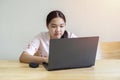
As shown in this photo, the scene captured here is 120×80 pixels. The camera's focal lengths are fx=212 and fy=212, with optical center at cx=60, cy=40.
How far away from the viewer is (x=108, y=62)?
6.12 ft

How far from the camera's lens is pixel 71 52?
1.53 metres

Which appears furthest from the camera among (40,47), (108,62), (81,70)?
(40,47)

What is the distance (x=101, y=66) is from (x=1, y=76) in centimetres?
80

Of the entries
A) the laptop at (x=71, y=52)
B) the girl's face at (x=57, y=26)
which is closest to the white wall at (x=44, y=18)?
the girl's face at (x=57, y=26)

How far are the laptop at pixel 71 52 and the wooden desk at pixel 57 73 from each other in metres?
0.05

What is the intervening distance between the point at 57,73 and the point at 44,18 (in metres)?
1.28

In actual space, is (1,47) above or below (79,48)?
below

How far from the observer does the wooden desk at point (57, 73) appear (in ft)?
4.83

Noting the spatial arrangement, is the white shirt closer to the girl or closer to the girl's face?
the girl

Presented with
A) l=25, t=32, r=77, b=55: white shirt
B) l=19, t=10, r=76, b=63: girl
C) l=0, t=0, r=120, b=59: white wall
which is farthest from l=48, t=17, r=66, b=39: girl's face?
l=0, t=0, r=120, b=59: white wall

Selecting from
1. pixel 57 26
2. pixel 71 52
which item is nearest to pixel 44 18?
pixel 57 26
